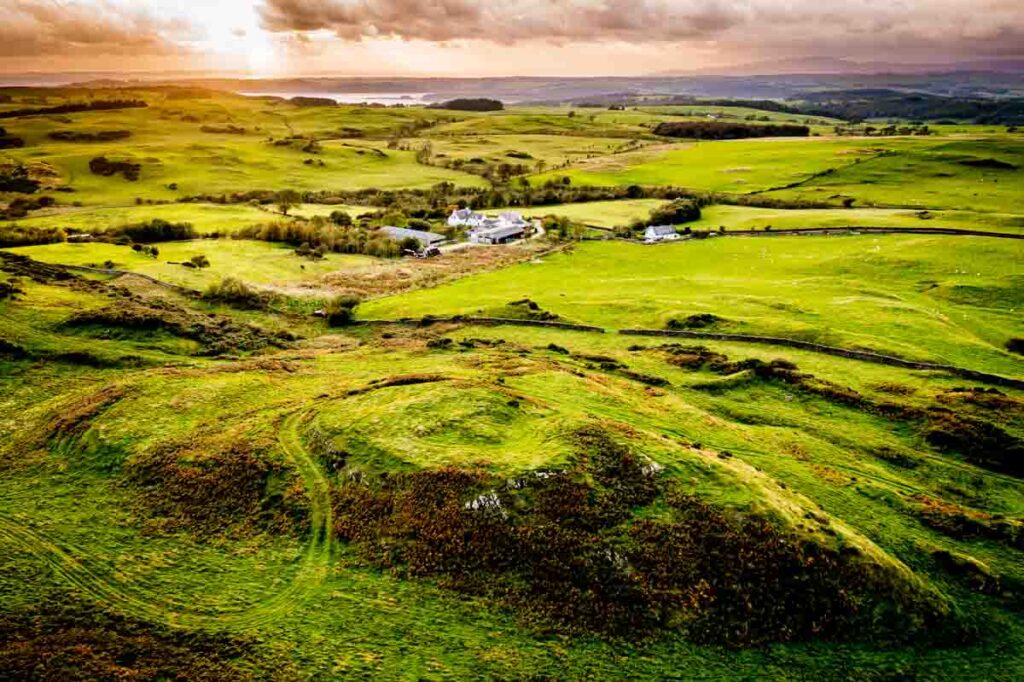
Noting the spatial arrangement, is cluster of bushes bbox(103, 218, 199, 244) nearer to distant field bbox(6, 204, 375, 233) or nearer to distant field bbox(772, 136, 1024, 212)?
distant field bbox(6, 204, 375, 233)

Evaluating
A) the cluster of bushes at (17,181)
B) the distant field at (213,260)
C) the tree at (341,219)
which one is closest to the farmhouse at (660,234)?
the distant field at (213,260)

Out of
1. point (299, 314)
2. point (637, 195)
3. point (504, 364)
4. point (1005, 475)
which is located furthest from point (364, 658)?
point (637, 195)

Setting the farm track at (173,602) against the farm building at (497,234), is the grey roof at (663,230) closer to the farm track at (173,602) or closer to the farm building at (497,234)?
the farm building at (497,234)

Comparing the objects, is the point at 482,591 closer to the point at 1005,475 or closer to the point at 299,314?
the point at 1005,475

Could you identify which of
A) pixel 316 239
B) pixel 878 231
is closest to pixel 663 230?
pixel 878 231

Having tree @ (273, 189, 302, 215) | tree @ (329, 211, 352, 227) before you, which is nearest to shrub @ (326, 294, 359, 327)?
tree @ (329, 211, 352, 227)
